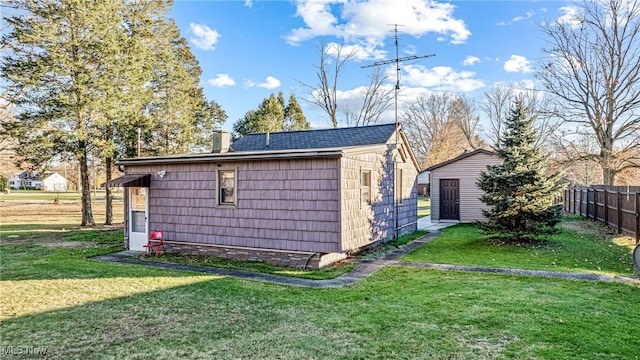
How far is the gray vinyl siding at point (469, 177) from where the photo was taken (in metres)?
16.6

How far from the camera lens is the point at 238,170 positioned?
9156mm

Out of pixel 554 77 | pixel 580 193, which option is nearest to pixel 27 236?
pixel 580 193

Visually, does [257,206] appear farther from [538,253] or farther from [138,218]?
[538,253]

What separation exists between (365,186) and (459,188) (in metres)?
9.14

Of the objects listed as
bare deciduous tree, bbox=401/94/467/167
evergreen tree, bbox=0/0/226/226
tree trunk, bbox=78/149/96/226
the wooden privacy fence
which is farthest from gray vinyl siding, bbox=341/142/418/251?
bare deciduous tree, bbox=401/94/467/167

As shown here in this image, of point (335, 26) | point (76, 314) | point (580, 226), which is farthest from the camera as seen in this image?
point (335, 26)

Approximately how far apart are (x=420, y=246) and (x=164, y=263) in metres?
7.10

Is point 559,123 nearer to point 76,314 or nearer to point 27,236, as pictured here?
point 76,314

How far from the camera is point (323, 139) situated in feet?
43.5

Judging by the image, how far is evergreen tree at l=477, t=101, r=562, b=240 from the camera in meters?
10.5

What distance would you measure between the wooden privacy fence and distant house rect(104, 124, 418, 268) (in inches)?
278

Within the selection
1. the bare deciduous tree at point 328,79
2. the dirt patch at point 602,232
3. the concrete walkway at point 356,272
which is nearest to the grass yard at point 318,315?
the concrete walkway at point 356,272

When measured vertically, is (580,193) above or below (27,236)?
above

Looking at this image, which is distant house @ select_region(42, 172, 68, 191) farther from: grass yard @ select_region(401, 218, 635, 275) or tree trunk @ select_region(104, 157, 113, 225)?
grass yard @ select_region(401, 218, 635, 275)
